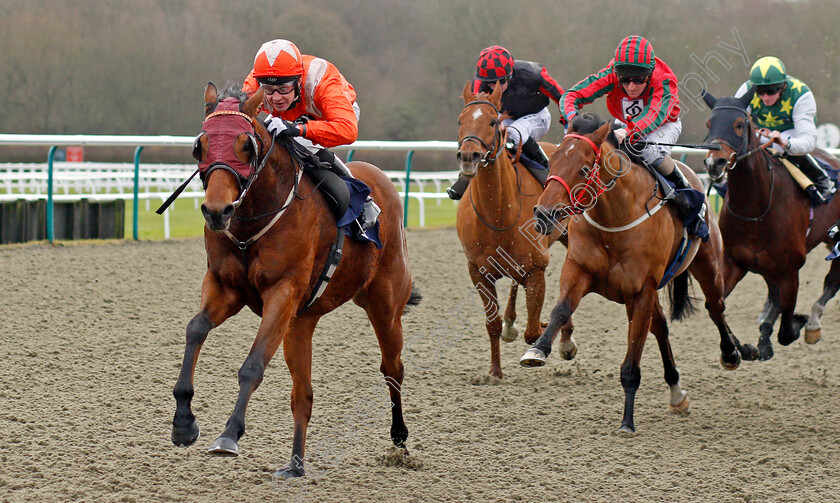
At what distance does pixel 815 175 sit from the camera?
620 centimetres

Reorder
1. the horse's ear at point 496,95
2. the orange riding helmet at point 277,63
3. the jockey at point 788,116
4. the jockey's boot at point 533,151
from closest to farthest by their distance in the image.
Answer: the orange riding helmet at point 277,63, the horse's ear at point 496,95, the jockey at point 788,116, the jockey's boot at point 533,151

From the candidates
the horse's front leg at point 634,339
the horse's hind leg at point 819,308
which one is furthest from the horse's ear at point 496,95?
the horse's hind leg at point 819,308

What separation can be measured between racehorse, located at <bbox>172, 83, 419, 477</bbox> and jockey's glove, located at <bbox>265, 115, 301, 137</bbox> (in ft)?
0.15

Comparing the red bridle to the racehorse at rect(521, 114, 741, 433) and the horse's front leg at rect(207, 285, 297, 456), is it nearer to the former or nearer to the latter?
the racehorse at rect(521, 114, 741, 433)

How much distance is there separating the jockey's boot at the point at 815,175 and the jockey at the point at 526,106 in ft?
5.73

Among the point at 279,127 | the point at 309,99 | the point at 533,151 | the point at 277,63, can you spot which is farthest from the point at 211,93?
the point at 533,151

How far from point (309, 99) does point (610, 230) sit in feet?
5.72

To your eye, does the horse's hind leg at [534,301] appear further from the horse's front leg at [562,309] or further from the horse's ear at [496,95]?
the horse's ear at [496,95]

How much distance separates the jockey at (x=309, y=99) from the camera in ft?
11.7

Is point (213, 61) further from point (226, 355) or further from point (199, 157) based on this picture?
point (199, 157)

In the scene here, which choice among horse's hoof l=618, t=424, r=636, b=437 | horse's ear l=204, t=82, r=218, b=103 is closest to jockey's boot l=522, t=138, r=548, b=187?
horse's hoof l=618, t=424, r=636, b=437

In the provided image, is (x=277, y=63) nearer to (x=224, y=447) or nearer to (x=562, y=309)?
(x=224, y=447)

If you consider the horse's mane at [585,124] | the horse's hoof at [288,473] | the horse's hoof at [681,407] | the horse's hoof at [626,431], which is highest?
the horse's mane at [585,124]

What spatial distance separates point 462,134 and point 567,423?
1.77m
